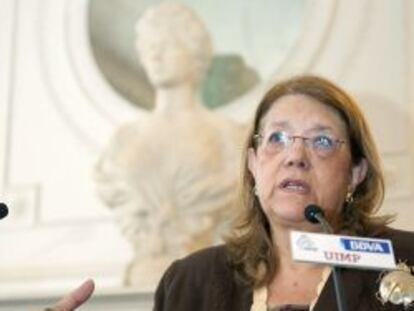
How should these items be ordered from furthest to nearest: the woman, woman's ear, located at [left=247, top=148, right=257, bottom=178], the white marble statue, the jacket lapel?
the white marble statue < woman's ear, located at [left=247, top=148, right=257, bottom=178] < the woman < the jacket lapel

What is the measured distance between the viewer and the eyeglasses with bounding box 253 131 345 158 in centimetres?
204

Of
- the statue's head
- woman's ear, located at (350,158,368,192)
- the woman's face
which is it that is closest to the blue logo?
the woman's face

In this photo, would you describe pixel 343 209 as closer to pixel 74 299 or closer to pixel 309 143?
pixel 309 143

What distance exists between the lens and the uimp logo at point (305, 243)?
1.33 m

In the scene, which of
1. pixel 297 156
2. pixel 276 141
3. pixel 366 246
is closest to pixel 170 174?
pixel 276 141

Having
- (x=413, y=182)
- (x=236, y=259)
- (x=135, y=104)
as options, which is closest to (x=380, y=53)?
(x=413, y=182)

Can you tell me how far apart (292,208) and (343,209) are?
25cm

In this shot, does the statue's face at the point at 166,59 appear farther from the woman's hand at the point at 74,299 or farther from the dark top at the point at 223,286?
the woman's hand at the point at 74,299

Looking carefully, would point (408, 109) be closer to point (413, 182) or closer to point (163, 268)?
point (413, 182)

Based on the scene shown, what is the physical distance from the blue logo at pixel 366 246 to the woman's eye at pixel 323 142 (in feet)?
2.24

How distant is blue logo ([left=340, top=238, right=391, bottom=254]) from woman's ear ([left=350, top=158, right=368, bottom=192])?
79 centimetres

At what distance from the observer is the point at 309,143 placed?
80.6 inches

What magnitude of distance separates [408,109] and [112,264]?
148 cm

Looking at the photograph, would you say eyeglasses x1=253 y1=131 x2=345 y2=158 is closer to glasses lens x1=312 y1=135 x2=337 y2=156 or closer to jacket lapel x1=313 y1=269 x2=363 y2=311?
glasses lens x1=312 y1=135 x2=337 y2=156
